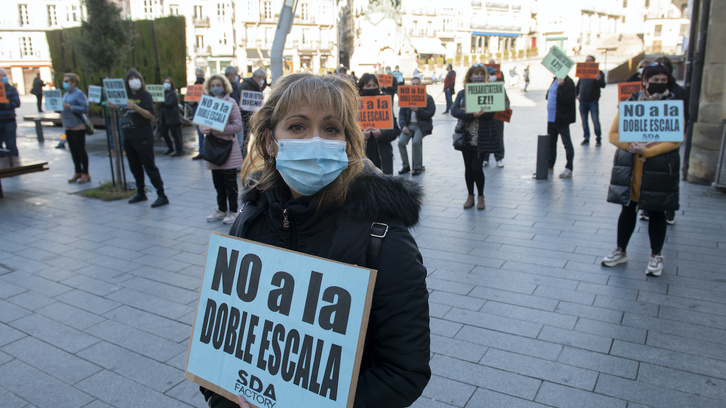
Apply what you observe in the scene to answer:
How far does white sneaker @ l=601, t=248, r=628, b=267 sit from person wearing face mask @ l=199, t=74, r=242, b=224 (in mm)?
4504

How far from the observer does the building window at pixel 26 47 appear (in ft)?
173

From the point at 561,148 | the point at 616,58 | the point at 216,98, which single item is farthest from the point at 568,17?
the point at 216,98

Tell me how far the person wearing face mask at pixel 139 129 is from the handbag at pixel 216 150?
50.1 inches

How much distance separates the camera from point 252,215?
1.83 metres

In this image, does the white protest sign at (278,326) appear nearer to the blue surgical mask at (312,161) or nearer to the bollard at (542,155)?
the blue surgical mask at (312,161)

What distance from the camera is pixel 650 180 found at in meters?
4.73

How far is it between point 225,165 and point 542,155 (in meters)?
5.25

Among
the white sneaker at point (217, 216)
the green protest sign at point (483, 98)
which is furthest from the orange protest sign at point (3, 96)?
the green protest sign at point (483, 98)

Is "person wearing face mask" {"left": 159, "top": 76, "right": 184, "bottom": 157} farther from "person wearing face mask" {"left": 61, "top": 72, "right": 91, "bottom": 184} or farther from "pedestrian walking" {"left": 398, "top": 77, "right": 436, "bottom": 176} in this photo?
"pedestrian walking" {"left": 398, "top": 77, "right": 436, "bottom": 176}

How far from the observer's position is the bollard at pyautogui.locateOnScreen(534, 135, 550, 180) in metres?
8.97

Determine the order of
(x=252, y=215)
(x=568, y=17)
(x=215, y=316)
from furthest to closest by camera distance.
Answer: (x=568, y=17)
(x=252, y=215)
(x=215, y=316)

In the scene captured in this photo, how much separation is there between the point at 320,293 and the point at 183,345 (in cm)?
274

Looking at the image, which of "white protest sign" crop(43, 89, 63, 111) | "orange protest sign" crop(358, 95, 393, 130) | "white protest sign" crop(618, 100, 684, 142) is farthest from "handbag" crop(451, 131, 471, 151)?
"white protest sign" crop(43, 89, 63, 111)

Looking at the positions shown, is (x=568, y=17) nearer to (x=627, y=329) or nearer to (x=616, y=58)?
(x=616, y=58)
